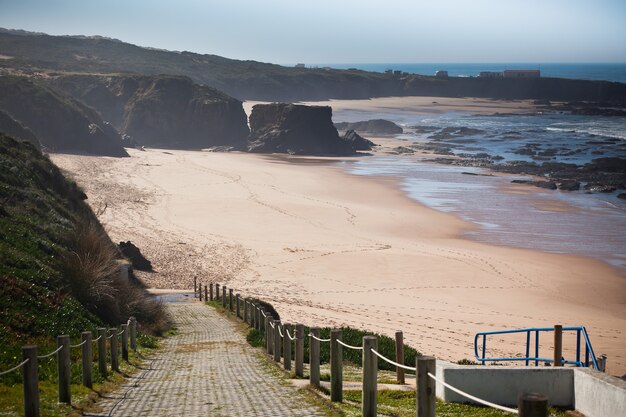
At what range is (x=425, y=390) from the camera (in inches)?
247

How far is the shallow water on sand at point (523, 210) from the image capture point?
119ft

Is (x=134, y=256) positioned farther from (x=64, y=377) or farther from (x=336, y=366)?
(x=336, y=366)

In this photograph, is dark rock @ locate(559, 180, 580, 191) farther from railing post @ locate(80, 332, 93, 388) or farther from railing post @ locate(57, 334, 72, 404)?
railing post @ locate(57, 334, 72, 404)

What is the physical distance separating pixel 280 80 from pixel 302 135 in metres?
83.0

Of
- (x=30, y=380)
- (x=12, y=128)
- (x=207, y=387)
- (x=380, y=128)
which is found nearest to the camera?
(x=30, y=380)

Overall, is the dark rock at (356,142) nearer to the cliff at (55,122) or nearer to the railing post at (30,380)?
the cliff at (55,122)

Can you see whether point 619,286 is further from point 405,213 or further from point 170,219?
point 170,219

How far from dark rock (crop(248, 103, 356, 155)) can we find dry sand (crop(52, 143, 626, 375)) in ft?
85.2

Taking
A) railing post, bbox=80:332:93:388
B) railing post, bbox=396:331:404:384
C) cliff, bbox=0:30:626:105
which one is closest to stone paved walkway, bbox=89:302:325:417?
railing post, bbox=80:332:93:388

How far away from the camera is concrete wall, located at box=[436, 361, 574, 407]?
8734 millimetres

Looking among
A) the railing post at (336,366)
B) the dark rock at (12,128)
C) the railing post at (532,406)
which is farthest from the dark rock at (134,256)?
the railing post at (532,406)

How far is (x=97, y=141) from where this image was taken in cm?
7275

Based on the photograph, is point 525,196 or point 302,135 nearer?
point 525,196

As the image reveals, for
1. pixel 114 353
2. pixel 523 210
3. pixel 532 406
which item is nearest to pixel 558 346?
pixel 114 353
